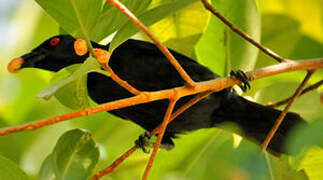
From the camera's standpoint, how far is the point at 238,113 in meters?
3.22

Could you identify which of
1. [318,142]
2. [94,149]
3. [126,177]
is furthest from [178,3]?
[126,177]

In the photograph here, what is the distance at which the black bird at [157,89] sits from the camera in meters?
3.07

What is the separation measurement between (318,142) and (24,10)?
8.11 ft

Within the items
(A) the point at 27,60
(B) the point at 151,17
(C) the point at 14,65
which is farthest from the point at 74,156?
(A) the point at 27,60

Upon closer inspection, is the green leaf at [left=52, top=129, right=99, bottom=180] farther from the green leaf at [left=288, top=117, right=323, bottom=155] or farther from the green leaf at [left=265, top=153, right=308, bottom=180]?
the green leaf at [left=288, top=117, right=323, bottom=155]

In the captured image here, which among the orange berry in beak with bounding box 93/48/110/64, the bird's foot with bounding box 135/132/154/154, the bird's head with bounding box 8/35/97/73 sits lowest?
the bird's foot with bounding box 135/132/154/154

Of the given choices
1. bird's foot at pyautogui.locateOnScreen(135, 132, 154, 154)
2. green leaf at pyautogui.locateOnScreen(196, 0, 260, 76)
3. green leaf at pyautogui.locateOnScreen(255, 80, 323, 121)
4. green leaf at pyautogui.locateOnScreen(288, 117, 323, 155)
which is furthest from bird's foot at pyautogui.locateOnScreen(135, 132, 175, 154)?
green leaf at pyautogui.locateOnScreen(288, 117, 323, 155)

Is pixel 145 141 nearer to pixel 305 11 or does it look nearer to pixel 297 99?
pixel 297 99

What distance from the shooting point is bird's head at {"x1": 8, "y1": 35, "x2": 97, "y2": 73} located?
2994 millimetres

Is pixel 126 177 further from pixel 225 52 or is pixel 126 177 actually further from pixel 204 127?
pixel 225 52

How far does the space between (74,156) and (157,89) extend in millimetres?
934

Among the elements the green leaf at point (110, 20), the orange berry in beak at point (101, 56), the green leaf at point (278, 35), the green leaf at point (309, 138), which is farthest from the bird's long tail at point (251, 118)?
the green leaf at point (309, 138)

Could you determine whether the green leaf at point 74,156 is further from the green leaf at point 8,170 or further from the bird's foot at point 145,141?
the bird's foot at point 145,141

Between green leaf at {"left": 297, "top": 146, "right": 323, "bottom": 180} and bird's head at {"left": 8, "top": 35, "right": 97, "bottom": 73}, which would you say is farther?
bird's head at {"left": 8, "top": 35, "right": 97, "bottom": 73}
